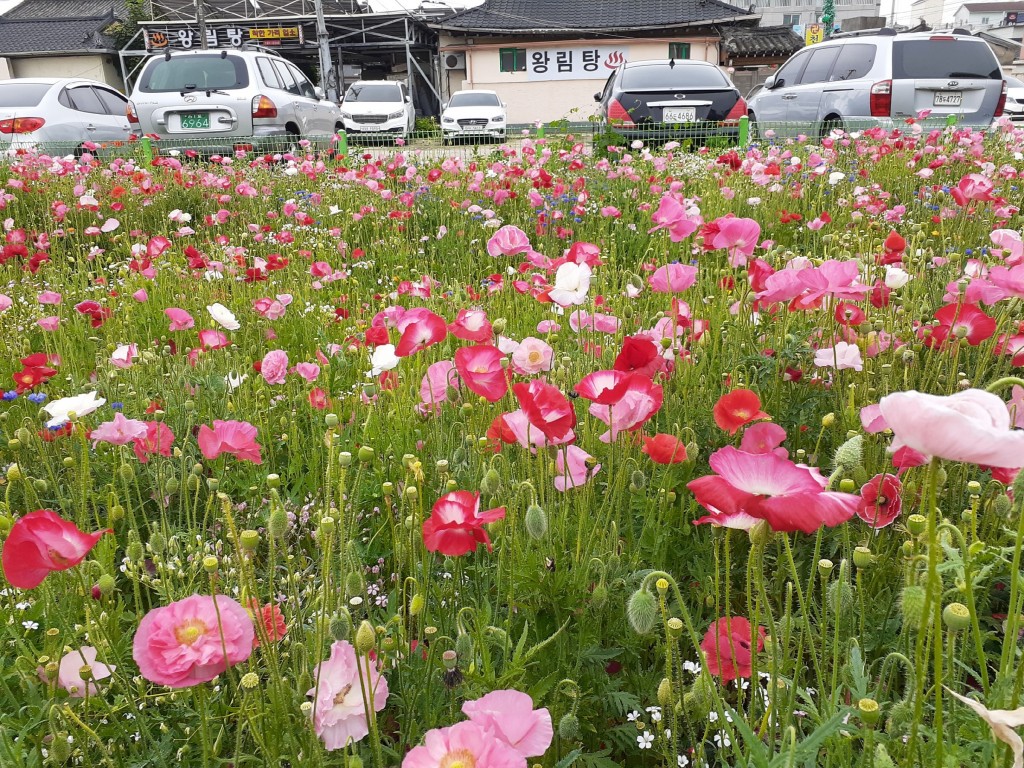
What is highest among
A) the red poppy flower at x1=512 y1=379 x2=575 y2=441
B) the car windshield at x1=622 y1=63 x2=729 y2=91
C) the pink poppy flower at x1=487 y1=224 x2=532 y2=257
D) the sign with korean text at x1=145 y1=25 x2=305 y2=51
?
the sign with korean text at x1=145 y1=25 x2=305 y2=51

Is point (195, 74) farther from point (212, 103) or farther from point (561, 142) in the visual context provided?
point (561, 142)

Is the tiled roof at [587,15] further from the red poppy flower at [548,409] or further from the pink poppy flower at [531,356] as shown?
the red poppy flower at [548,409]

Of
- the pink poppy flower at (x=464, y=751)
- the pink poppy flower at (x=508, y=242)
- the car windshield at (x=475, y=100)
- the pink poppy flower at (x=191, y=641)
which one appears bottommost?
the pink poppy flower at (x=464, y=751)

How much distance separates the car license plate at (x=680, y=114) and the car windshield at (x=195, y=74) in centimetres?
439

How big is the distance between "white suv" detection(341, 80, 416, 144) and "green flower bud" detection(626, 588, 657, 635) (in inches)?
601

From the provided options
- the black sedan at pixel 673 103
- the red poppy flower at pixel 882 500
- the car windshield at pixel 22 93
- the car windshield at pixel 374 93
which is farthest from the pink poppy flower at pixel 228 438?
the car windshield at pixel 374 93

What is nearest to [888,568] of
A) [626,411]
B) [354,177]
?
[626,411]

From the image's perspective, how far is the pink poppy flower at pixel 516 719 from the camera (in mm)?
838

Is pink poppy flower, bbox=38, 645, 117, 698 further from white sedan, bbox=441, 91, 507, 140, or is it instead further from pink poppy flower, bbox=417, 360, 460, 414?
white sedan, bbox=441, 91, 507, 140

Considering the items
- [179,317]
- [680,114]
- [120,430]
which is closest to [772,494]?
[120,430]

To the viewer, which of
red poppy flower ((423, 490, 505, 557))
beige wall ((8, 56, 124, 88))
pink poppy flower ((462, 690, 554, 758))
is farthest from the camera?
beige wall ((8, 56, 124, 88))

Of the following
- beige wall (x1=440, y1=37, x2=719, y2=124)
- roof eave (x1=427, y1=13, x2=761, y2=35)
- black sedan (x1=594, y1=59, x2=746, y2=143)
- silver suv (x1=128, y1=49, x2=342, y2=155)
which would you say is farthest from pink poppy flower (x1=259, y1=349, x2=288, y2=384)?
roof eave (x1=427, y1=13, x2=761, y2=35)

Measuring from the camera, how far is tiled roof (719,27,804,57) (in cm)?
2748

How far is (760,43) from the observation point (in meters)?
28.0
